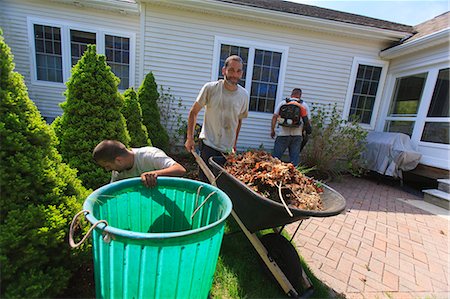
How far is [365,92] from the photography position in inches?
265

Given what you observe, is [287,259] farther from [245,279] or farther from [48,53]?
[48,53]

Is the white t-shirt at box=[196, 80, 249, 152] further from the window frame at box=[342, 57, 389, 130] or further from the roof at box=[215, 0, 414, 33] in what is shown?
the window frame at box=[342, 57, 389, 130]

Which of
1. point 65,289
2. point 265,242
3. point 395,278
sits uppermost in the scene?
point 265,242

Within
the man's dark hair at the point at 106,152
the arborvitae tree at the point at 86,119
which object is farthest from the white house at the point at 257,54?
the man's dark hair at the point at 106,152

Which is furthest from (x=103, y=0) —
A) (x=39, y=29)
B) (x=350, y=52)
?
(x=350, y=52)

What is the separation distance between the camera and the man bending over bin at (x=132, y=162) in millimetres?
1598

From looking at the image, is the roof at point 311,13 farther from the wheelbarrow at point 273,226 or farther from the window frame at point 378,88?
the wheelbarrow at point 273,226

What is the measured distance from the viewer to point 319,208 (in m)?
1.58

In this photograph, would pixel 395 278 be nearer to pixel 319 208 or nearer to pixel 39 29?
pixel 319 208

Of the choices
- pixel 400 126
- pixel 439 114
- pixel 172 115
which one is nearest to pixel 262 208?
pixel 172 115

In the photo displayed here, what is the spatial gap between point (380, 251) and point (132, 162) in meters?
3.12

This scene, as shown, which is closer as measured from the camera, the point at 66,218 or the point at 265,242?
the point at 66,218

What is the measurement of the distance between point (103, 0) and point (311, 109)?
6827 mm

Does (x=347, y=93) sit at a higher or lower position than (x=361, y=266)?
higher
